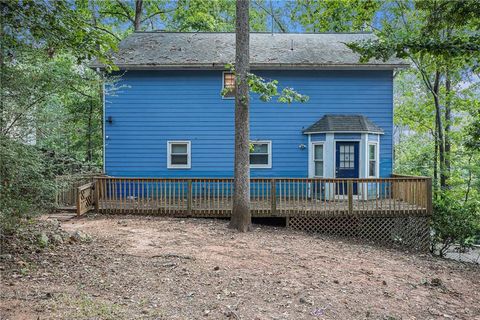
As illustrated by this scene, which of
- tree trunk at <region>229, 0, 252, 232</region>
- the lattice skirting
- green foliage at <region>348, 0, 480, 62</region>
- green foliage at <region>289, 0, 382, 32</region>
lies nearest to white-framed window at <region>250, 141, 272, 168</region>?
the lattice skirting

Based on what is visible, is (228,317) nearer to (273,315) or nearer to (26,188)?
(273,315)

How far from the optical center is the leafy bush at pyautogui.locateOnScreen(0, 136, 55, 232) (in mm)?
4968

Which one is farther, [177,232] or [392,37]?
[177,232]

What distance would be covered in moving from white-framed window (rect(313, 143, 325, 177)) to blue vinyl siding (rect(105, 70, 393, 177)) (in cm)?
31

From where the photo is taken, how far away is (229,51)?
1326 cm

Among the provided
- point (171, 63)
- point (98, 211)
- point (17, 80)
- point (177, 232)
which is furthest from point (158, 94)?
point (17, 80)

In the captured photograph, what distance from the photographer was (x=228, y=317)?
163 inches

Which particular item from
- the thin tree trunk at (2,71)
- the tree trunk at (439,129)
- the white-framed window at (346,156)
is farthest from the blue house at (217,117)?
the thin tree trunk at (2,71)

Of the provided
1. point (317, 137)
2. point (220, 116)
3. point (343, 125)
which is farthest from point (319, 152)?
point (220, 116)

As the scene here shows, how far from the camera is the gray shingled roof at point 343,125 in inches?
Result: 465

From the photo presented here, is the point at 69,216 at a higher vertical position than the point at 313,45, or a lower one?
lower

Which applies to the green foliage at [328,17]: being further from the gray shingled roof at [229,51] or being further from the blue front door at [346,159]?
the blue front door at [346,159]

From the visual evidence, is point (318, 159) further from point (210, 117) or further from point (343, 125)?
point (210, 117)

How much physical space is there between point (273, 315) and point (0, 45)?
5.17m
